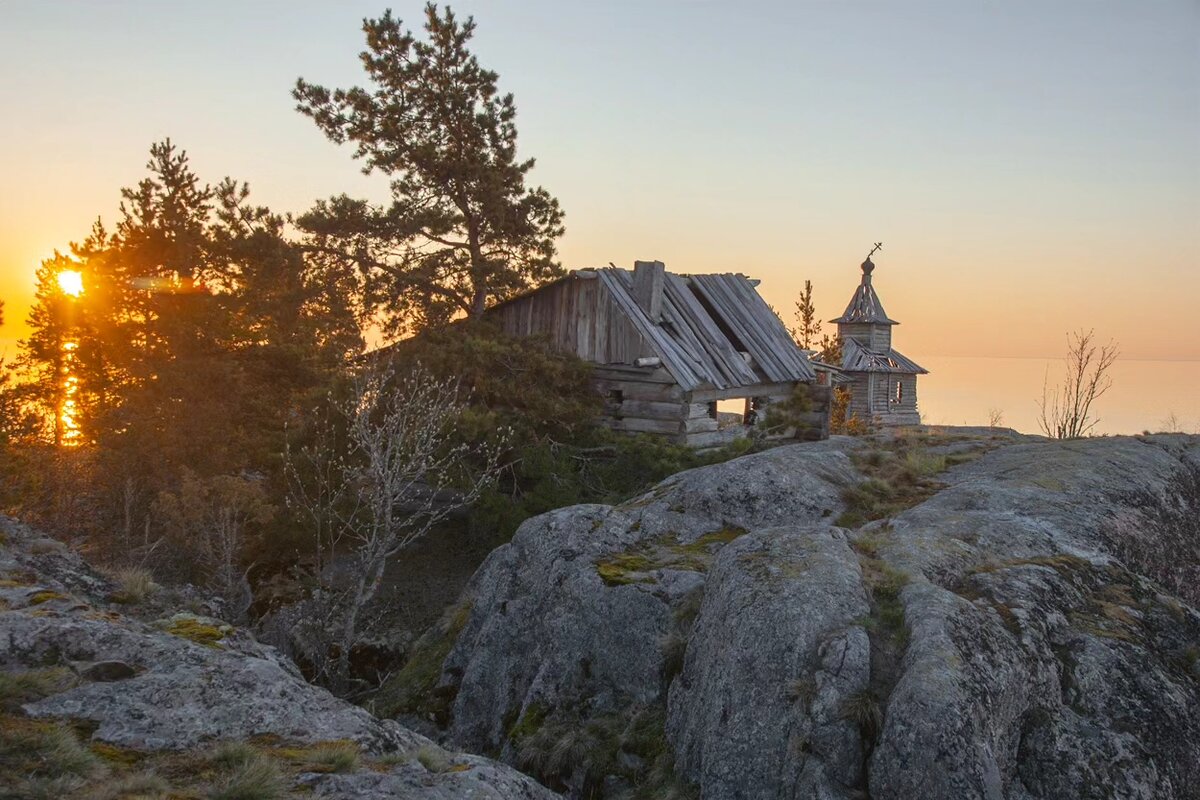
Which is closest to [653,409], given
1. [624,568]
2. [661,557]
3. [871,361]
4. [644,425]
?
[644,425]

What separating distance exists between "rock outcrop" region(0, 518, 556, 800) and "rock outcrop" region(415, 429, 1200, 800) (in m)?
1.77

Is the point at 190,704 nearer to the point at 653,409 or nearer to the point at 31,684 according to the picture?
the point at 31,684

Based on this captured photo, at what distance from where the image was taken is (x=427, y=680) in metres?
9.92

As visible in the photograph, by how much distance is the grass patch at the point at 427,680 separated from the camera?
30.8ft

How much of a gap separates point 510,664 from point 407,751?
369 cm

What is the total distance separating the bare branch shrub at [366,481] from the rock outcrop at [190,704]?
541cm

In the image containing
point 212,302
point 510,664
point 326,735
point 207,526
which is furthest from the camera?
point 212,302

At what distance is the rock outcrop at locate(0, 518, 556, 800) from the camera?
15.4ft

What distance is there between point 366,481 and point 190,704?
12.6 metres

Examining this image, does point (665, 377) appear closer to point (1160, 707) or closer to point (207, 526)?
point (207, 526)

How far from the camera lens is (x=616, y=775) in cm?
687

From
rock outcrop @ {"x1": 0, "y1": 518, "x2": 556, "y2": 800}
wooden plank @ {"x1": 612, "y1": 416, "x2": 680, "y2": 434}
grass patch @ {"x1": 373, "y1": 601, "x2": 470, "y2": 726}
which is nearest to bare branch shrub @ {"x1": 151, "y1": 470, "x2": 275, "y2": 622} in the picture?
grass patch @ {"x1": 373, "y1": 601, "x2": 470, "y2": 726}

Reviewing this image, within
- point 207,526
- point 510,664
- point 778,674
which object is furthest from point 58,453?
point 778,674

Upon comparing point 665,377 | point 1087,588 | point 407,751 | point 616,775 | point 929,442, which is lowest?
point 616,775
